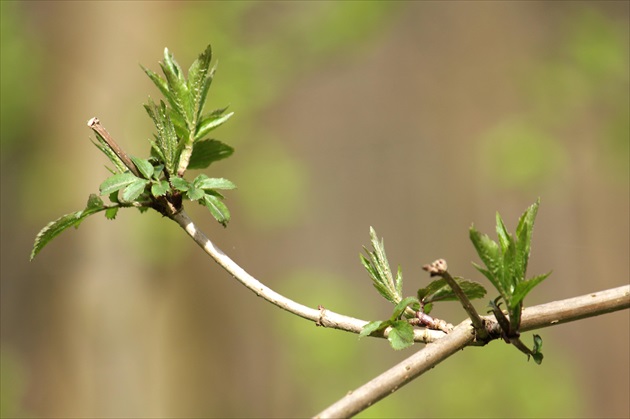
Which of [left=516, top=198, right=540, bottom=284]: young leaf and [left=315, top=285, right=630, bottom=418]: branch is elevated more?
[left=516, top=198, right=540, bottom=284]: young leaf

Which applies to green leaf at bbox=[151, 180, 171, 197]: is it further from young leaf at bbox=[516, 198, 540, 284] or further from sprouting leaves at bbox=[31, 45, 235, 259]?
young leaf at bbox=[516, 198, 540, 284]

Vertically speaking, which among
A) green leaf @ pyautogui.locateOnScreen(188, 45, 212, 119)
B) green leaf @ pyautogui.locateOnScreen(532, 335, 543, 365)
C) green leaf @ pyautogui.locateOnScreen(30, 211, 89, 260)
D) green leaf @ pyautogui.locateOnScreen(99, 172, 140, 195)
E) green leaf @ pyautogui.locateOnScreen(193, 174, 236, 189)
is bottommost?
green leaf @ pyautogui.locateOnScreen(532, 335, 543, 365)

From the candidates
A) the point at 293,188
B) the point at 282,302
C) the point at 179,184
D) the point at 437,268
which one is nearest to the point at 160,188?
the point at 179,184

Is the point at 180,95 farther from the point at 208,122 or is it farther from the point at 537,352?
the point at 537,352

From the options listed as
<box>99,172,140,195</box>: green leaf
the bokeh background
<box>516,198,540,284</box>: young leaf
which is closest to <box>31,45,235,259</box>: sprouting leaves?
<box>99,172,140,195</box>: green leaf

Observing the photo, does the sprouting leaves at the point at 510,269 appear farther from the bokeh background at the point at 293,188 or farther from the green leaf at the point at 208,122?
the bokeh background at the point at 293,188

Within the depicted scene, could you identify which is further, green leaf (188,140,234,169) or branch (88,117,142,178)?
green leaf (188,140,234,169)

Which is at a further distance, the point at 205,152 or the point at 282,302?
the point at 205,152
